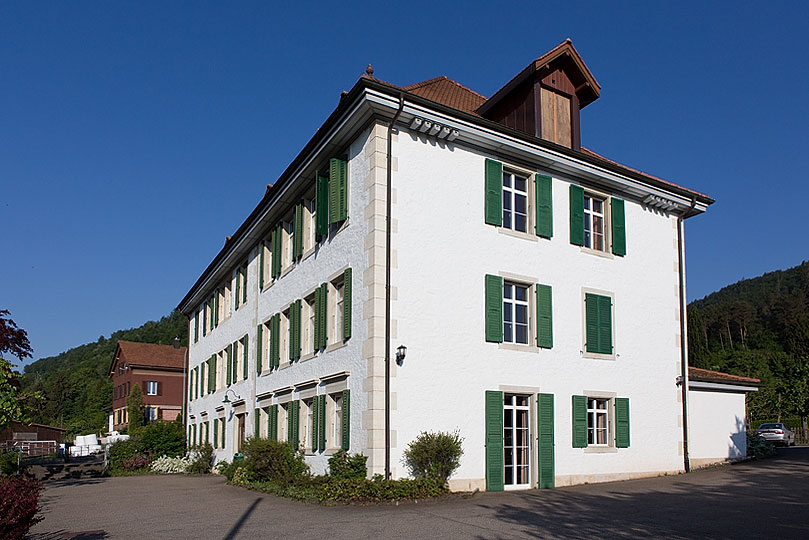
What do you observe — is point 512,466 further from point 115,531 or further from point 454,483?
point 115,531

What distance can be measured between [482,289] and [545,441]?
11.7 ft

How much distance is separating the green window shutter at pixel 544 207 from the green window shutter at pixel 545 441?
3.77 m

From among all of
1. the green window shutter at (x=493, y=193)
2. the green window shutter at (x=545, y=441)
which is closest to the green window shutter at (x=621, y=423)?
the green window shutter at (x=545, y=441)

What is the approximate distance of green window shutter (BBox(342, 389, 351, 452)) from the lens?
15.0 meters

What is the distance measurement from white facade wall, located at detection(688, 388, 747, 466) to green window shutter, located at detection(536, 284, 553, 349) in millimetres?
5380

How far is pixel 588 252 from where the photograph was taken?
1814 centimetres

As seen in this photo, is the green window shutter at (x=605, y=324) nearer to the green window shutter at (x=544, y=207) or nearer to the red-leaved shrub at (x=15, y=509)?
the green window shutter at (x=544, y=207)

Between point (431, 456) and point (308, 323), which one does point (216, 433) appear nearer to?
point (308, 323)

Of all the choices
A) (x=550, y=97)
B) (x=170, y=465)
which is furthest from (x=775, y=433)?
(x=170, y=465)

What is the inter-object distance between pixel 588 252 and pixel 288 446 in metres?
8.52

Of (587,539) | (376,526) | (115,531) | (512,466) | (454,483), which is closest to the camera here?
(587,539)

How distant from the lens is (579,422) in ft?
55.3

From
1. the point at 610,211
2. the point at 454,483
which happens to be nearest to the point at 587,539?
the point at 454,483

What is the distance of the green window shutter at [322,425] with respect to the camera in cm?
1644
